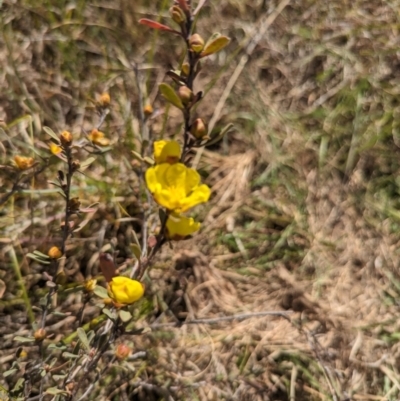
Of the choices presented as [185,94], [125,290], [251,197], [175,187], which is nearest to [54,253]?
[125,290]

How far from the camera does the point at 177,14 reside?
0.85 metres

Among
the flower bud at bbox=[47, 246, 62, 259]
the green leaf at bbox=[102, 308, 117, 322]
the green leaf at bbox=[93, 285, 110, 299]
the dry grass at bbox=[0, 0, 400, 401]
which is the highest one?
the green leaf at bbox=[93, 285, 110, 299]

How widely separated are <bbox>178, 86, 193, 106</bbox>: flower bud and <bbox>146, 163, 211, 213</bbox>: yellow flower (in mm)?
111

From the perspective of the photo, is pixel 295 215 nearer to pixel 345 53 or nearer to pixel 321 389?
pixel 321 389

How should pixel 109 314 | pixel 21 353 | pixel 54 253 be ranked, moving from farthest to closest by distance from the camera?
pixel 21 353
pixel 54 253
pixel 109 314

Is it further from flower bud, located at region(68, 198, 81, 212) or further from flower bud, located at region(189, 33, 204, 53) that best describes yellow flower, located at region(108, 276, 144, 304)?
flower bud, located at region(189, 33, 204, 53)

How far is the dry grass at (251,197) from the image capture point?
1.62 meters

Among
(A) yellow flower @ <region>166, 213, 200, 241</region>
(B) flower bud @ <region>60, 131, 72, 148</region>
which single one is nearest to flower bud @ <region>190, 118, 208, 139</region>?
(A) yellow flower @ <region>166, 213, 200, 241</region>

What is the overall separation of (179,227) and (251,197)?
1.08m

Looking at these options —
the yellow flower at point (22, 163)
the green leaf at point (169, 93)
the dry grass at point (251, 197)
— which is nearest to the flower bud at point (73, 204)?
the yellow flower at point (22, 163)

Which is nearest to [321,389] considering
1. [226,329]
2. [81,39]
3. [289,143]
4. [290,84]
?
[226,329]

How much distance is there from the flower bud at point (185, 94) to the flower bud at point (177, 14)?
12 centimetres

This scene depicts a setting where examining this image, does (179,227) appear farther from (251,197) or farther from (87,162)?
(251,197)

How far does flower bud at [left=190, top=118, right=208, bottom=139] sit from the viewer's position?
2.84 feet
